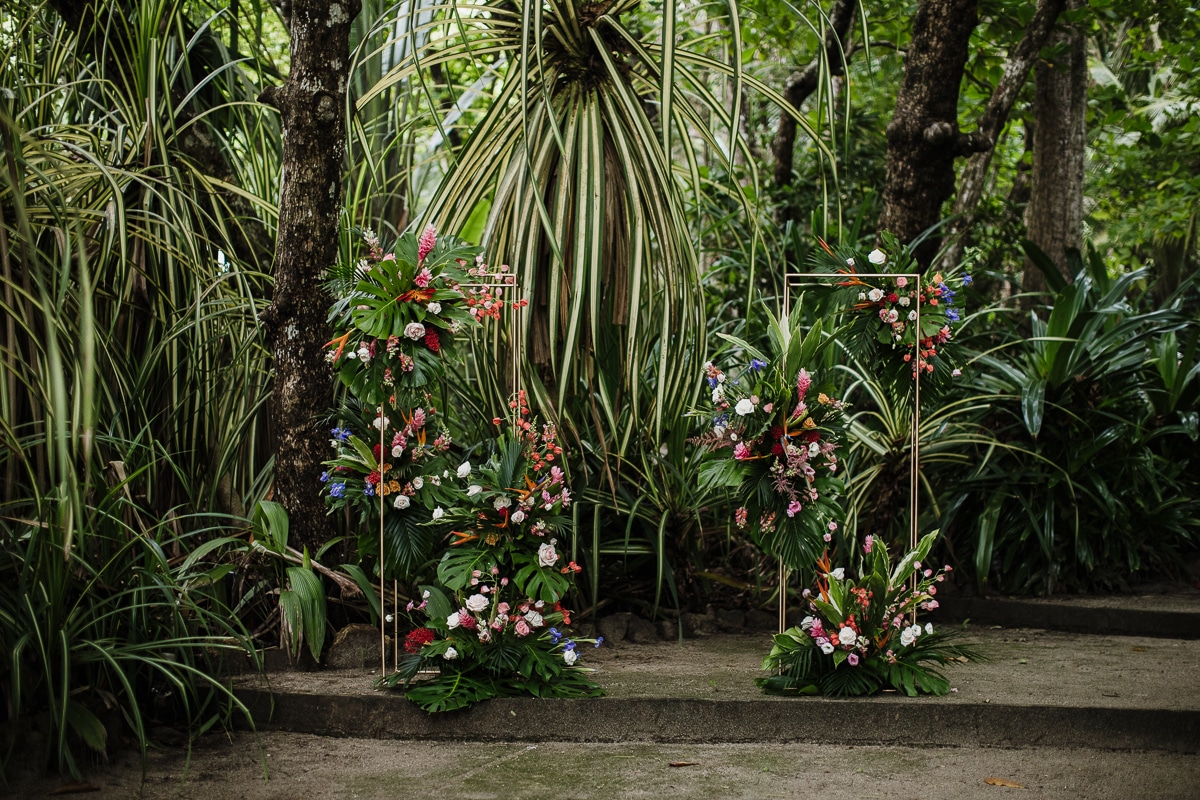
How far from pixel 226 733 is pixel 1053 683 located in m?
2.29

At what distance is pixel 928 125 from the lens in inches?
178

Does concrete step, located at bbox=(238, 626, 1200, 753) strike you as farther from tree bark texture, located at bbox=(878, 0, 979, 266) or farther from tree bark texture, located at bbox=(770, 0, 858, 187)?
tree bark texture, located at bbox=(770, 0, 858, 187)

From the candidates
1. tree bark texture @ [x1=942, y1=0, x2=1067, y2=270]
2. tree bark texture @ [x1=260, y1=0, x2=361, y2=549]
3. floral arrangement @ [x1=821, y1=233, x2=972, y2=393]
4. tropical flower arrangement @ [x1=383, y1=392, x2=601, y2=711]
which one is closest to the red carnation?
tropical flower arrangement @ [x1=383, y1=392, x2=601, y2=711]

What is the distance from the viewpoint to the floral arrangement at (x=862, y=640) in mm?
2768

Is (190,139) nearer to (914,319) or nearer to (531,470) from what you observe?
(531,470)

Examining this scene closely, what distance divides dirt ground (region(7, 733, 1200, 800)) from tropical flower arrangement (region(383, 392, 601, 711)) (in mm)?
171

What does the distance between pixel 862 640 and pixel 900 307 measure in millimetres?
1014

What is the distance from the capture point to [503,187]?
11.1ft

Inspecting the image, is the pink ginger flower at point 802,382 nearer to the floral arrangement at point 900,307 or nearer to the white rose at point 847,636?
the floral arrangement at point 900,307

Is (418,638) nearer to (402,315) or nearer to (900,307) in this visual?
(402,315)

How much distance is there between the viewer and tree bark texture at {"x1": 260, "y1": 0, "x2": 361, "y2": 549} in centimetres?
311

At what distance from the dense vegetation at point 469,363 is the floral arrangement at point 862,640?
0.77m

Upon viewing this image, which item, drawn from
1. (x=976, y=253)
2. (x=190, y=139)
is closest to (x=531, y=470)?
(x=976, y=253)

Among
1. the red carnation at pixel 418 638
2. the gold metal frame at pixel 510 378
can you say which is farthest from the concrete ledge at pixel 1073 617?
the red carnation at pixel 418 638
